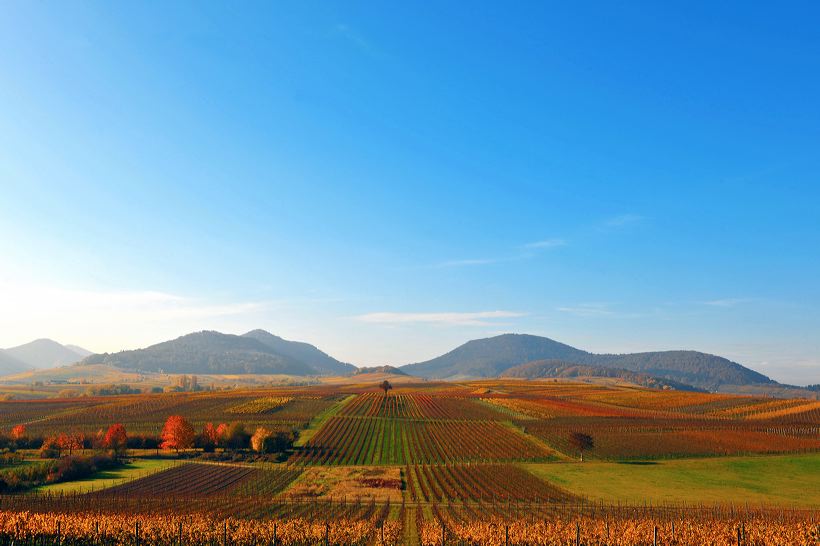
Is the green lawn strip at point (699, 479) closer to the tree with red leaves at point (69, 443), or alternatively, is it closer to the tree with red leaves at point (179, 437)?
the tree with red leaves at point (179, 437)

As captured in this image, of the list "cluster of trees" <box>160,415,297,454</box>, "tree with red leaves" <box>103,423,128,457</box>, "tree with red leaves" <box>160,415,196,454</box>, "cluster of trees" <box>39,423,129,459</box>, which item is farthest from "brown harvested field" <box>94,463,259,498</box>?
"cluster of trees" <box>39,423,129,459</box>

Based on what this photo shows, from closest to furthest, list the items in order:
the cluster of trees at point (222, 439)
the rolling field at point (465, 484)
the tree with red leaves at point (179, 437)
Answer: the rolling field at point (465, 484)
the cluster of trees at point (222, 439)
the tree with red leaves at point (179, 437)

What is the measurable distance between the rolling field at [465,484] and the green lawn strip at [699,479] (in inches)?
11.1

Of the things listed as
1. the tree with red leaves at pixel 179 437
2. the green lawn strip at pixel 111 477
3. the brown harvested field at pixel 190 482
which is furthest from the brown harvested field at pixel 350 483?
the tree with red leaves at pixel 179 437

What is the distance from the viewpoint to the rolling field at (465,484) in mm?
38625

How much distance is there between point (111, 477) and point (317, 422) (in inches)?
2215

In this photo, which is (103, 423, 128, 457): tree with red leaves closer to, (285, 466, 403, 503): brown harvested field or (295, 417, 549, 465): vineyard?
(295, 417, 549, 465): vineyard

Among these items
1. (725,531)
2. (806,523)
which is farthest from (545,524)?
(806,523)

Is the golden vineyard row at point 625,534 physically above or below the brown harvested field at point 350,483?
above

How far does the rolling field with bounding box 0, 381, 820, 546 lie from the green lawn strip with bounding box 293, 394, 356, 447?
65 cm

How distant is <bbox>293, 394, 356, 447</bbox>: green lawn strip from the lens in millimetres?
94994

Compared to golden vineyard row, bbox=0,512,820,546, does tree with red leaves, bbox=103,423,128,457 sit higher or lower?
lower

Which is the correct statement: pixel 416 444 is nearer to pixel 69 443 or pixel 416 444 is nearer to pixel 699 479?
pixel 699 479

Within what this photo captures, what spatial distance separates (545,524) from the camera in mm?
41156
